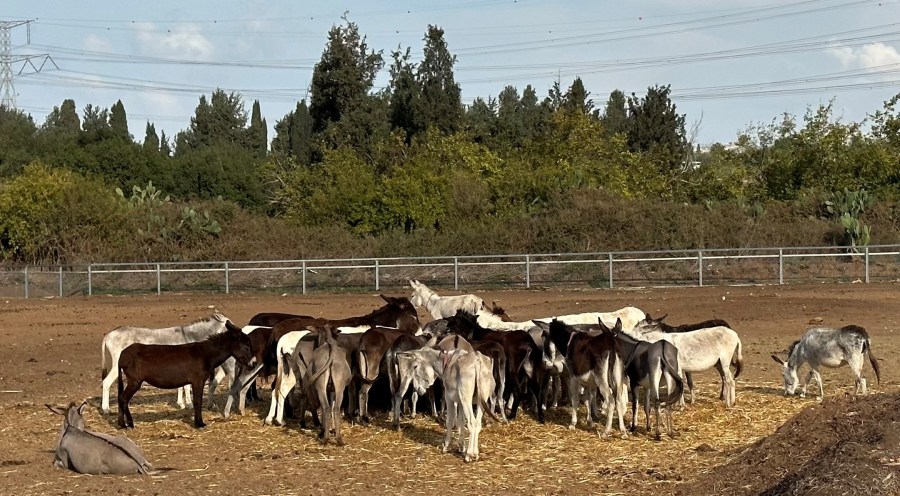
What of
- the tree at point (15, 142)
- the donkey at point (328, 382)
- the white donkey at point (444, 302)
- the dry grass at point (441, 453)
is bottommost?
the dry grass at point (441, 453)

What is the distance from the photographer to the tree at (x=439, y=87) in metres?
58.9

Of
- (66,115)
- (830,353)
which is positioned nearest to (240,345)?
(830,353)

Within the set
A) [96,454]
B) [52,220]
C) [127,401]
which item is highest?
[52,220]

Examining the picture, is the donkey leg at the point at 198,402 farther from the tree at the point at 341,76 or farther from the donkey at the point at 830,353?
the tree at the point at 341,76

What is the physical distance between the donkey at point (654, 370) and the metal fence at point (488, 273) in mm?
20798

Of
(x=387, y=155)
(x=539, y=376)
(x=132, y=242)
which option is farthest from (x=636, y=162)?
(x=539, y=376)

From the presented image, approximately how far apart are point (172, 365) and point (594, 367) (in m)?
5.21

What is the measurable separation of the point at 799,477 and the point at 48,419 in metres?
9.91

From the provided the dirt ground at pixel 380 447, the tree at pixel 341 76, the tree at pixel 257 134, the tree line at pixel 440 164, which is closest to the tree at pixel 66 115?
the tree at pixel 257 134

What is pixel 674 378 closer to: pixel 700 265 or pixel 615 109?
pixel 700 265

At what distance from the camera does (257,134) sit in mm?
103250

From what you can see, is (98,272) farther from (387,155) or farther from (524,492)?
(524,492)

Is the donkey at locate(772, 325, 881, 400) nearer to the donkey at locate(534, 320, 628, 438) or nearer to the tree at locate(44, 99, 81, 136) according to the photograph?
the donkey at locate(534, 320, 628, 438)

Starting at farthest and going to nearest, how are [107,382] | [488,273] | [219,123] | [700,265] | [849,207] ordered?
1. [219,123]
2. [849,207]
3. [488,273]
4. [700,265]
5. [107,382]
